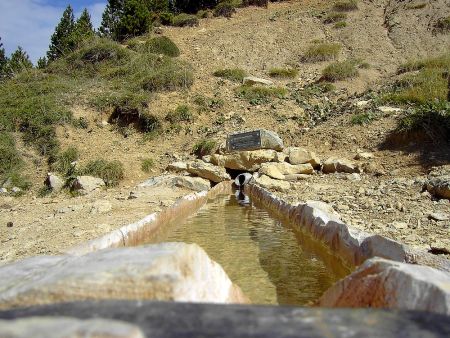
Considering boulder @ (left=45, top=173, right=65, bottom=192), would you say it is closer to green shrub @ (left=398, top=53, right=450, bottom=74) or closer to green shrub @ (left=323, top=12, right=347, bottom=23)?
green shrub @ (left=398, top=53, right=450, bottom=74)

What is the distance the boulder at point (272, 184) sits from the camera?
8.90 m

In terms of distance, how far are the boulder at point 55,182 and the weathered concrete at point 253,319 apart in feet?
33.2

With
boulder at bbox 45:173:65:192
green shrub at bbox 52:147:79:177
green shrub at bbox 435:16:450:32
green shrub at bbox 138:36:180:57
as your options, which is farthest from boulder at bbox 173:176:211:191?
green shrub at bbox 435:16:450:32

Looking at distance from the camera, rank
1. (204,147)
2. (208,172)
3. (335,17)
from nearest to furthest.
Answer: (208,172) < (204,147) < (335,17)

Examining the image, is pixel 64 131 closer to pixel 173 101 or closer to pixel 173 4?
pixel 173 101

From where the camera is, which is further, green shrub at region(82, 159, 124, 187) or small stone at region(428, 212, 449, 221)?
green shrub at region(82, 159, 124, 187)

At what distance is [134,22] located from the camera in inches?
1084

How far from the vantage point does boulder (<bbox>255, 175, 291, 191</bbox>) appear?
8898 millimetres

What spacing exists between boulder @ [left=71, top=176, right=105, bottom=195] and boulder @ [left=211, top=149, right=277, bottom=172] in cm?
316

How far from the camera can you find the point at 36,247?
4430mm

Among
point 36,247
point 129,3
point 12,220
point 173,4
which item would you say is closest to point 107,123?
point 12,220

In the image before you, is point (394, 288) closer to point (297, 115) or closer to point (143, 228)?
point (143, 228)

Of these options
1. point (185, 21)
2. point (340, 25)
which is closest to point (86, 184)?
point (340, 25)

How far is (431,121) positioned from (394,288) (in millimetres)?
9413
